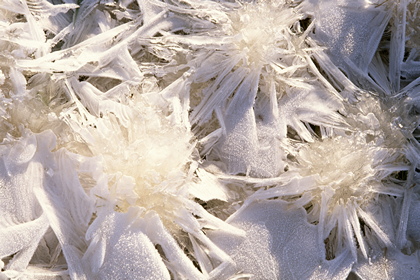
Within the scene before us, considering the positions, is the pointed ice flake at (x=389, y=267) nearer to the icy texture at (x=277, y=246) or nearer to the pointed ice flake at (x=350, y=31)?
the icy texture at (x=277, y=246)

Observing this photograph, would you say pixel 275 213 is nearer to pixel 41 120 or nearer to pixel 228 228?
pixel 228 228

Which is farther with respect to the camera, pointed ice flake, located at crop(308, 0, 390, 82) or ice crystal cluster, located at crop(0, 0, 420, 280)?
pointed ice flake, located at crop(308, 0, 390, 82)

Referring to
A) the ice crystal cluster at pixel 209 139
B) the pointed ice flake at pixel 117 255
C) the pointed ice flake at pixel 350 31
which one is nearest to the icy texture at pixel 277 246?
the ice crystal cluster at pixel 209 139

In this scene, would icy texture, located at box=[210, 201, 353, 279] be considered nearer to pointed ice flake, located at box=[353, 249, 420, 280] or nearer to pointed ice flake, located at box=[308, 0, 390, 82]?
pointed ice flake, located at box=[353, 249, 420, 280]

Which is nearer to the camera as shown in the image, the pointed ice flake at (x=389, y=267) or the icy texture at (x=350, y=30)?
the pointed ice flake at (x=389, y=267)

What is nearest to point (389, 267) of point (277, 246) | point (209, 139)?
point (277, 246)

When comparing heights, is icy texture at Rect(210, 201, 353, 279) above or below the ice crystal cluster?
below

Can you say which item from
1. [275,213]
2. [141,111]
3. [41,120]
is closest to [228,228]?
[275,213]

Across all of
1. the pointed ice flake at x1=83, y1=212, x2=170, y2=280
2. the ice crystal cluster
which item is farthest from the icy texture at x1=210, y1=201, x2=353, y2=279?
the pointed ice flake at x1=83, y1=212, x2=170, y2=280
